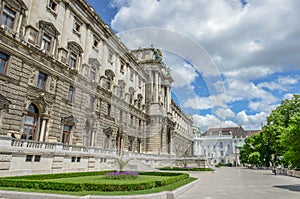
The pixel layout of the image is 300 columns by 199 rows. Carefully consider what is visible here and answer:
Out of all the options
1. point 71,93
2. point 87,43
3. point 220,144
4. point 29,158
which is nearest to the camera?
point 29,158

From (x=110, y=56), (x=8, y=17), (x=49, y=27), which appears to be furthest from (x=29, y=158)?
(x=110, y=56)

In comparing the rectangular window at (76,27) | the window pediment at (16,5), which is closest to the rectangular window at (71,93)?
the rectangular window at (76,27)

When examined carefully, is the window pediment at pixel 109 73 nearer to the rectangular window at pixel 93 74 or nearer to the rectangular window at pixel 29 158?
the rectangular window at pixel 93 74

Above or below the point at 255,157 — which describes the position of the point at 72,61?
above

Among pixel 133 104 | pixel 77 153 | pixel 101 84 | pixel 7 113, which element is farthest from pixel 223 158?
pixel 7 113

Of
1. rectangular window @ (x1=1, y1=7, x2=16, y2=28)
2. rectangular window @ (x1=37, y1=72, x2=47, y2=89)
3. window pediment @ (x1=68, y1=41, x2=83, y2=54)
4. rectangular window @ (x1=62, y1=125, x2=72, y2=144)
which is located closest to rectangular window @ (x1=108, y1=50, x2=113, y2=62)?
window pediment @ (x1=68, y1=41, x2=83, y2=54)

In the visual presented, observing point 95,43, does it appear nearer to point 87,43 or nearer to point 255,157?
point 87,43

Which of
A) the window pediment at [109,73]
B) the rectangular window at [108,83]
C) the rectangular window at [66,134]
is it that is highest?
the window pediment at [109,73]

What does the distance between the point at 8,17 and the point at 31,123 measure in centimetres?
952

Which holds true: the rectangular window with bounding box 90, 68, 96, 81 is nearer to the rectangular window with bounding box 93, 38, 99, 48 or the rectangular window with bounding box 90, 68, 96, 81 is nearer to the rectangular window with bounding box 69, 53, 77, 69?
the rectangular window with bounding box 69, 53, 77, 69

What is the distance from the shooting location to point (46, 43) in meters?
23.0

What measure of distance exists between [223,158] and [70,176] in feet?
326

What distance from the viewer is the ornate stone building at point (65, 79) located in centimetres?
1864

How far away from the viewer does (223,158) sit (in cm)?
10538
